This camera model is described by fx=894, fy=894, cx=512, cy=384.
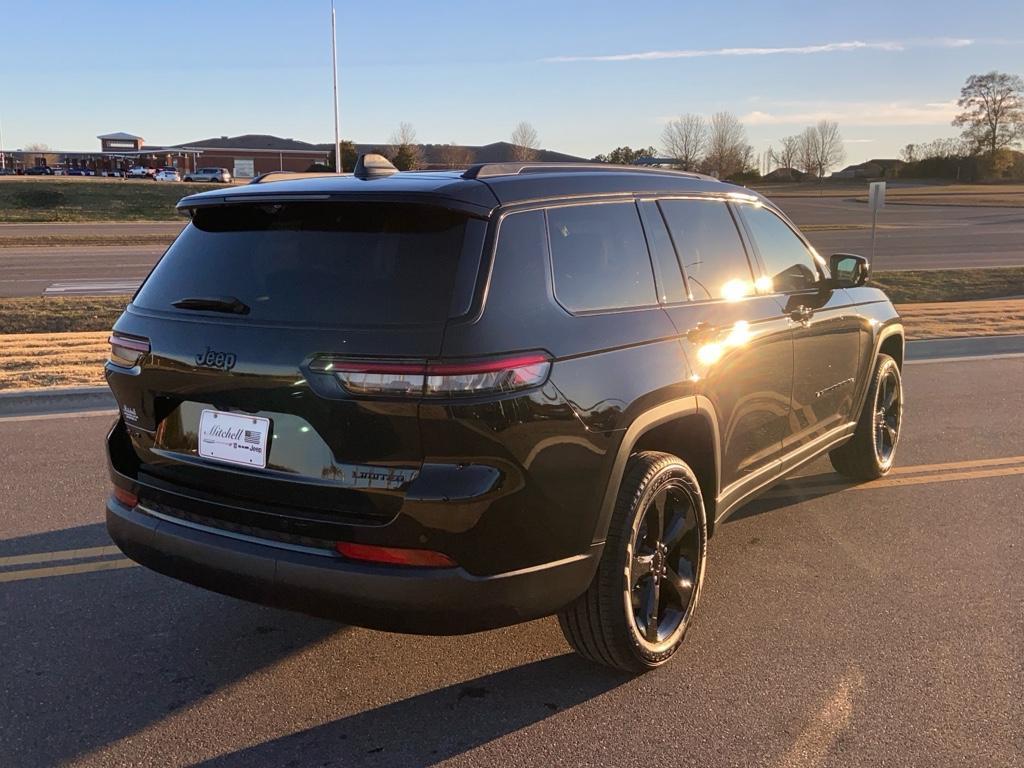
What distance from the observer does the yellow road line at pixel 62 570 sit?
4.14 meters

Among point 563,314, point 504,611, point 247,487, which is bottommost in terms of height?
point 504,611

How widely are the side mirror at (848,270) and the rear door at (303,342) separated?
2.88 meters

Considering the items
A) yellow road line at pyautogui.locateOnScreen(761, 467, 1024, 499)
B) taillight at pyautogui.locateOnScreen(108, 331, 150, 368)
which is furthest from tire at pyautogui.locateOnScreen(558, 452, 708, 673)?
yellow road line at pyautogui.locateOnScreen(761, 467, 1024, 499)

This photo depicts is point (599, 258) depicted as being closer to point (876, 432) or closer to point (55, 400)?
point (876, 432)

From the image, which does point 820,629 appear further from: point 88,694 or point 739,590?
point 88,694

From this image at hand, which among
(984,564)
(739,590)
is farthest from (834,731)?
(984,564)

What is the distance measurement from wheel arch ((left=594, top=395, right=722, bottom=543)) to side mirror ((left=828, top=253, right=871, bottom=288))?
5.84 ft

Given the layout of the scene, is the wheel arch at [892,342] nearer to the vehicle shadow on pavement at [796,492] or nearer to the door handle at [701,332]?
the vehicle shadow on pavement at [796,492]

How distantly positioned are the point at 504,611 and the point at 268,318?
120cm

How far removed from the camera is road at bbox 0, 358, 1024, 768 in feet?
9.53

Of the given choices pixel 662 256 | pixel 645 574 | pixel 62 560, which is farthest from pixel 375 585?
pixel 62 560

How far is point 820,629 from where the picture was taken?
147 inches

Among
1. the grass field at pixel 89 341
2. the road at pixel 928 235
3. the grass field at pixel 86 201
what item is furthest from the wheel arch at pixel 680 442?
the grass field at pixel 86 201

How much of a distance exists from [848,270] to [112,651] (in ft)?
13.5
